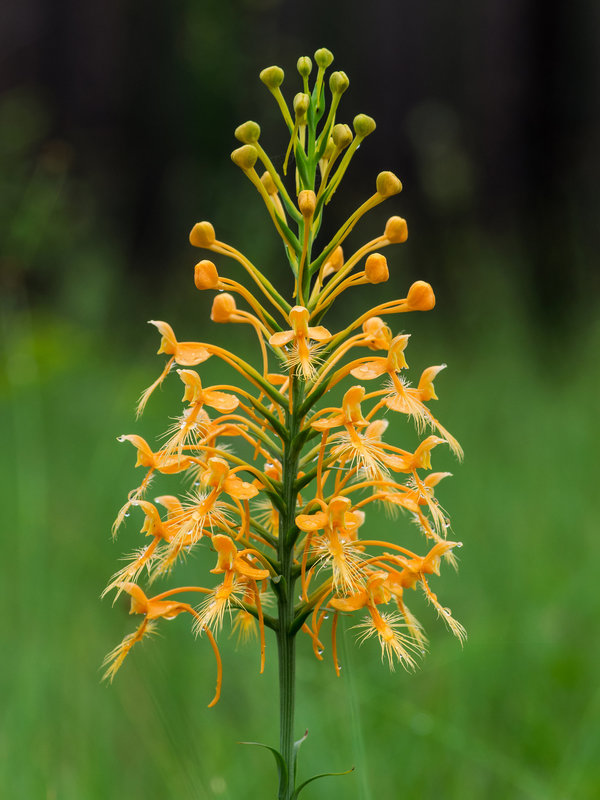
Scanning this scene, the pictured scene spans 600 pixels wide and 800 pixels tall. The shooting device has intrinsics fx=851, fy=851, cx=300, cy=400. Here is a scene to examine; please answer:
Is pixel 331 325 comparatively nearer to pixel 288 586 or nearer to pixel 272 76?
pixel 272 76

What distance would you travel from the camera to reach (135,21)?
22.7 ft

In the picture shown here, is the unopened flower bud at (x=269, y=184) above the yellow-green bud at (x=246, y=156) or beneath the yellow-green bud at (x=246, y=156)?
beneath

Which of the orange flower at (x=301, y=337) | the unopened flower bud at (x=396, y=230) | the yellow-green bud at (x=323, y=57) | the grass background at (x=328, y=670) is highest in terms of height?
the yellow-green bud at (x=323, y=57)

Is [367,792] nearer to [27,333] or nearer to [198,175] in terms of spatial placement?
[27,333]

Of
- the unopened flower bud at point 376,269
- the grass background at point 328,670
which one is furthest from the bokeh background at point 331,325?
the unopened flower bud at point 376,269

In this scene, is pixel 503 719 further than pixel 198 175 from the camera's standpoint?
No

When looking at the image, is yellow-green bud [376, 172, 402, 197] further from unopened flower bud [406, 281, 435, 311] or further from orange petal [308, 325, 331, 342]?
orange petal [308, 325, 331, 342]

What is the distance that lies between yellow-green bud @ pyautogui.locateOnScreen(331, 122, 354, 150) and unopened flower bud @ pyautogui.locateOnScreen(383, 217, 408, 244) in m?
0.16

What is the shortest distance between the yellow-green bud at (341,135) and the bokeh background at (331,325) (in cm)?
83

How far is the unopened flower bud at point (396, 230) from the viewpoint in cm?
142

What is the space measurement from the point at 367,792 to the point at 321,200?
0.96 m

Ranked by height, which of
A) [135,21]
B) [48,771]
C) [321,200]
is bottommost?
[48,771]

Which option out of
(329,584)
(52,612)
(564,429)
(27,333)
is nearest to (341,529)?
(329,584)

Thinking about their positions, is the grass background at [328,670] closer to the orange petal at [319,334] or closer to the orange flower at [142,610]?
the orange flower at [142,610]
